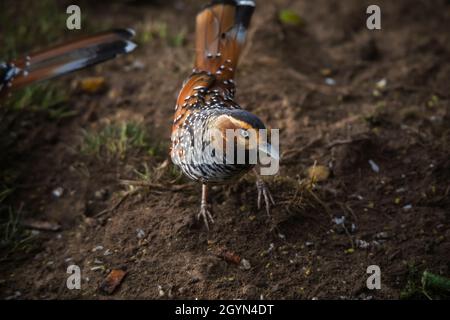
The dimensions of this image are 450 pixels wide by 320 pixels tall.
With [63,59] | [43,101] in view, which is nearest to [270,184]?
[63,59]

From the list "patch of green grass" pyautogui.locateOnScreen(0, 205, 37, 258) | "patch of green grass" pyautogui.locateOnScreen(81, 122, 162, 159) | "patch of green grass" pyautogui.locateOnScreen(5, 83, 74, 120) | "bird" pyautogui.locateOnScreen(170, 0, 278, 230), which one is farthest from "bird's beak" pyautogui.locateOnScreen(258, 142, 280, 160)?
"patch of green grass" pyautogui.locateOnScreen(5, 83, 74, 120)

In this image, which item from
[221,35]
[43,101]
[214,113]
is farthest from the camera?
[43,101]

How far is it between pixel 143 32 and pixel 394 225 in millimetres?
3877

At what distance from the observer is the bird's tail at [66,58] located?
5.17m

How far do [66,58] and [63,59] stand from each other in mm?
28

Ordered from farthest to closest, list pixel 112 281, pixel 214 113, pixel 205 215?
1. pixel 205 215
2. pixel 112 281
3. pixel 214 113

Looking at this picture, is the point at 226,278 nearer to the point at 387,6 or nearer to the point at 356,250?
the point at 356,250

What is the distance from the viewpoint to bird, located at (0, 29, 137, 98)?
5.15 m

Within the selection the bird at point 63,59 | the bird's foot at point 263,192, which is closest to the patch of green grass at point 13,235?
the bird at point 63,59

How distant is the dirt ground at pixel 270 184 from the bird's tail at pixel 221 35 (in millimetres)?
758

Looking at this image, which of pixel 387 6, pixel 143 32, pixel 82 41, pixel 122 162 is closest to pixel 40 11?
pixel 143 32

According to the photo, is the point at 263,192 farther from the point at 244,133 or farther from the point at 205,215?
the point at 244,133

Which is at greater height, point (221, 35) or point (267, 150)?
point (221, 35)

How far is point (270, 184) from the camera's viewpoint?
472 cm
